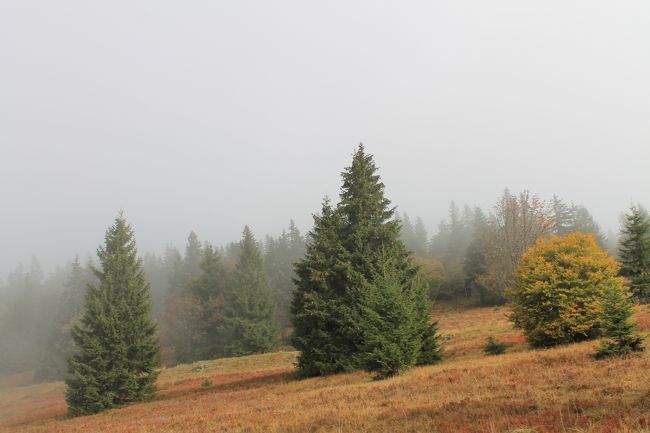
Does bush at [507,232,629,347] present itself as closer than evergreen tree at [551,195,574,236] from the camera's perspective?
Yes

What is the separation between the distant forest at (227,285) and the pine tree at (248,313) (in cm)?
54

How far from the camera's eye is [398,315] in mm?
20109

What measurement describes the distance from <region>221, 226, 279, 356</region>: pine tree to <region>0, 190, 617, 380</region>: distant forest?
21.2 inches

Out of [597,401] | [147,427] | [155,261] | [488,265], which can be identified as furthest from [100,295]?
[155,261]

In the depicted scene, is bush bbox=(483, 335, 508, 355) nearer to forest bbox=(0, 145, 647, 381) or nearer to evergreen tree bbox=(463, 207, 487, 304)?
forest bbox=(0, 145, 647, 381)

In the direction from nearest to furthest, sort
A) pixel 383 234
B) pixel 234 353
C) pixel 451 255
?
pixel 383 234
pixel 234 353
pixel 451 255

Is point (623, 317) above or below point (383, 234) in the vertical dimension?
below

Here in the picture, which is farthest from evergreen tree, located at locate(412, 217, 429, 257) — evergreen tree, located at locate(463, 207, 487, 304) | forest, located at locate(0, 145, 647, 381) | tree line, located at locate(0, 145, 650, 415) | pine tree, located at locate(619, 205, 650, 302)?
pine tree, located at locate(619, 205, 650, 302)

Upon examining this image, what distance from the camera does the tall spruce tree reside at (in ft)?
78.6

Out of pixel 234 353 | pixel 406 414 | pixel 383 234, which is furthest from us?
pixel 234 353

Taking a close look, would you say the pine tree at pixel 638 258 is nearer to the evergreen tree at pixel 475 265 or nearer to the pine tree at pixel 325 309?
the evergreen tree at pixel 475 265

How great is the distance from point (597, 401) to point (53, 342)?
8195 centimetres

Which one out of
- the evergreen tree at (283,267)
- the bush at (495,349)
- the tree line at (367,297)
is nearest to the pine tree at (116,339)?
the tree line at (367,297)

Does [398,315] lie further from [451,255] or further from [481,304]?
Answer: [451,255]
